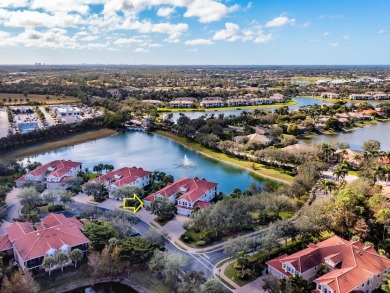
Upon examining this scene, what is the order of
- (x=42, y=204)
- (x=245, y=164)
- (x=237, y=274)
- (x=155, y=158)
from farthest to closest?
(x=155, y=158) → (x=245, y=164) → (x=42, y=204) → (x=237, y=274)

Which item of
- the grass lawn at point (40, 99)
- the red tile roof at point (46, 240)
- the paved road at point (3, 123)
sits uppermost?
the grass lawn at point (40, 99)

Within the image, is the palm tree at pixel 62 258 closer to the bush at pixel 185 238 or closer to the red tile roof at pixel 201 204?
the bush at pixel 185 238

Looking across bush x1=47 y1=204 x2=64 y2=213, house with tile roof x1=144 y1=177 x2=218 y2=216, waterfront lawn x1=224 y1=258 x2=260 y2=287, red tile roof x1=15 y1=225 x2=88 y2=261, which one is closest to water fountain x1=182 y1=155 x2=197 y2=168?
house with tile roof x1=144 y1=177 x2=218 y2=216

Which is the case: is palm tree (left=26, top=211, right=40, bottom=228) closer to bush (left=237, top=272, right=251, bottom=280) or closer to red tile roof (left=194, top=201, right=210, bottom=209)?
red tile roof (left=194, top=201, right=210, bottom=209)

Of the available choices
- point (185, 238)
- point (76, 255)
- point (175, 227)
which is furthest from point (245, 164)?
point (76, 255)

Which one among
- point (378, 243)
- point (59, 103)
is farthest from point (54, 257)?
point (59, 103)

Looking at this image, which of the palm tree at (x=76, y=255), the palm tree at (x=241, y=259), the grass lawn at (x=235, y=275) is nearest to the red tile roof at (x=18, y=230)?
the palm tree at (x=76, y=255)

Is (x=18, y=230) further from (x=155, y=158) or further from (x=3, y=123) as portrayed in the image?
(x=3, y=123)
